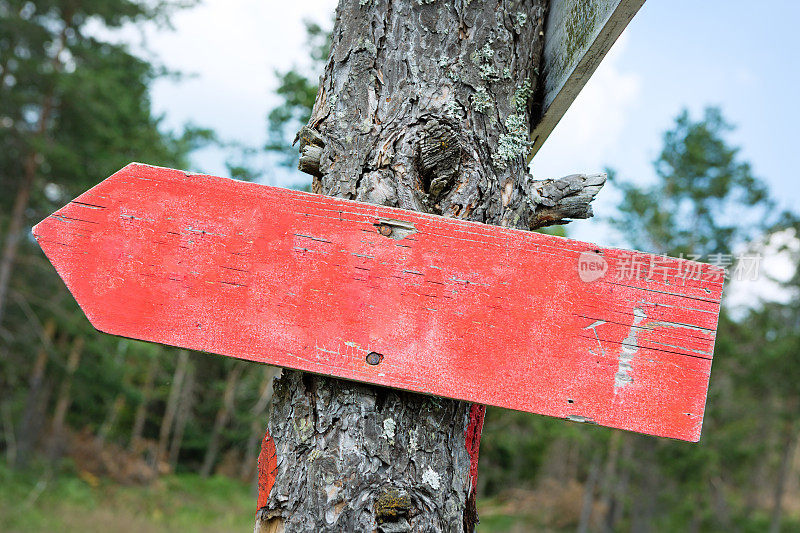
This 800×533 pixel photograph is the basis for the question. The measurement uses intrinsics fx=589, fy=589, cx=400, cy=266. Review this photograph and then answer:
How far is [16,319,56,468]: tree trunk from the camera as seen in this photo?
12.0 m

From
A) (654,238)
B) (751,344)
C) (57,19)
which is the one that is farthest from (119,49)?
(751,344)

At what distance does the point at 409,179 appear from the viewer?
1014mm

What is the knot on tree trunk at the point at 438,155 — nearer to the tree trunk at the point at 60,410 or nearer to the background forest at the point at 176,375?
the background forest at the point at 176,375

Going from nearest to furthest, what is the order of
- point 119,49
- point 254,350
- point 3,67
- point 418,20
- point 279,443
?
point 254,350
point 279,443
point 418,20
point 3,67
point 119,49

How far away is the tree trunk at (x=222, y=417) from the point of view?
17500 millimetres

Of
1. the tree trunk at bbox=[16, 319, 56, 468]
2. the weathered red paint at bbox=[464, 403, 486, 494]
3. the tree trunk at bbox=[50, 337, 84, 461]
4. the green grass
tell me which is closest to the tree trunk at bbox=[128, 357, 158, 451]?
the tree trunk at bbox=[50, 337, 84, 461]

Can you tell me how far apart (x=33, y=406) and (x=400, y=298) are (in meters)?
15.7

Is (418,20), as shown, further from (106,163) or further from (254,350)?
(106,163)

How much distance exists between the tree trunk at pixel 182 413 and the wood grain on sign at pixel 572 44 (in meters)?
19.2

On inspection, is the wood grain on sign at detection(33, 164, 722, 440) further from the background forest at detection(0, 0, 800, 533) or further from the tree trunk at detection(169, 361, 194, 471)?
the tree trunk at detection(169, 361, 194, 471)

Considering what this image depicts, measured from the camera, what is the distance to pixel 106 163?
1074 centimetres

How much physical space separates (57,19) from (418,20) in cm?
1204

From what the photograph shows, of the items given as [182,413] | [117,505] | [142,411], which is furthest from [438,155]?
[142,411]

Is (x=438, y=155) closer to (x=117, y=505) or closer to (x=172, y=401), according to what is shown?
(x=117, y=505)
